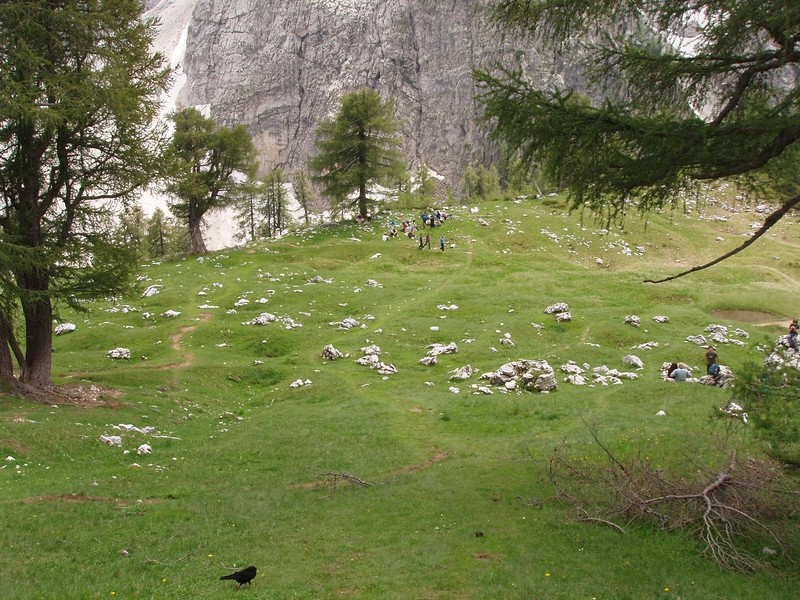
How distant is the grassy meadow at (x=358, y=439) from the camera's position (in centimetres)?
963

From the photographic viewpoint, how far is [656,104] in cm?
1212

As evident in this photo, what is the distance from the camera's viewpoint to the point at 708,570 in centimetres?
927

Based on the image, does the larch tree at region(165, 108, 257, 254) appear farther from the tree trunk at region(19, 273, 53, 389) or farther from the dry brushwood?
the dry brushwood

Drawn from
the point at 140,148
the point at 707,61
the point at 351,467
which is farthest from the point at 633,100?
the point at 140,148

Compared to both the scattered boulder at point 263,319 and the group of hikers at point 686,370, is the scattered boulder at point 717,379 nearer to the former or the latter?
the group of hikers at point 686,370

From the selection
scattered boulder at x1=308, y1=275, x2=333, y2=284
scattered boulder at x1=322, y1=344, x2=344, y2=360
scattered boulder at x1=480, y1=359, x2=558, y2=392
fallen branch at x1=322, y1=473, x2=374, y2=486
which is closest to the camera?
fallen branch at x1=322, y1=473, x2=374, y2=486

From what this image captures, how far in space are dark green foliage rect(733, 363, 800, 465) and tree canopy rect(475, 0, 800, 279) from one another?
2.15 metres

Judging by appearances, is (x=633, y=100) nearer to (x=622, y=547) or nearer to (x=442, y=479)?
(x=622, y=547)

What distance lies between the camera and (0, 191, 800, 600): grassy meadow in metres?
9.63

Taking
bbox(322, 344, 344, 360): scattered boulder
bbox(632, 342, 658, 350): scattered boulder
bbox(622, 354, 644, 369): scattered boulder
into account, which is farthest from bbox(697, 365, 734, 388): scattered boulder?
bbox(322, 344, 344, 360): scattered boulder

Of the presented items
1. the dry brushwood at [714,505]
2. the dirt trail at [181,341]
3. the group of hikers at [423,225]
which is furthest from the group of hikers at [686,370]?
the group of hikers at [423,225]

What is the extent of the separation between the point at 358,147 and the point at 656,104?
50.6 meters

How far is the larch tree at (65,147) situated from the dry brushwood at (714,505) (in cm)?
1793

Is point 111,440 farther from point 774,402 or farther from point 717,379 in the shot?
point 717,379
